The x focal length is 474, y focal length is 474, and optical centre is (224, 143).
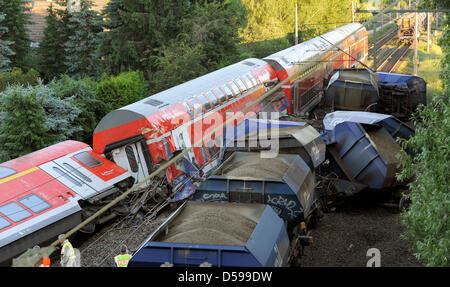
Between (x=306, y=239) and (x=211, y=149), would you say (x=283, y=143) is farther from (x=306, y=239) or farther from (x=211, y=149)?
(x=211, y=149)

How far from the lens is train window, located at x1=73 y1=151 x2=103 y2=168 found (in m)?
14.9

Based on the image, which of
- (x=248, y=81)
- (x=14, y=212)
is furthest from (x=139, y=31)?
(x=14, y=212)

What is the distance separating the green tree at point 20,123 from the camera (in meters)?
18.4

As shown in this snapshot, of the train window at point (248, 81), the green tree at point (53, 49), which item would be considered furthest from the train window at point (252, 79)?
the green tree at point (53, 49)

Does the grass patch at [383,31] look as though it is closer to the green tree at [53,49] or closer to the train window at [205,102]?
the green tree at [53,49]

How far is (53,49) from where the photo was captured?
37.8m

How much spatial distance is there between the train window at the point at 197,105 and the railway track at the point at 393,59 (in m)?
30.0

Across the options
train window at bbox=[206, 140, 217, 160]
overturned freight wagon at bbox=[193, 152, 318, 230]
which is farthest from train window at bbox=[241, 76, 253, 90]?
overturned freight wagon at bbox=[193, 152, 318, 230]

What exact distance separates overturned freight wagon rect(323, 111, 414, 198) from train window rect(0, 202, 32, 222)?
933 cm

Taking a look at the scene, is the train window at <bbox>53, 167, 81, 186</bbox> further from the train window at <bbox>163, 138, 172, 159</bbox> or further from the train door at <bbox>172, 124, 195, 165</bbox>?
the train door at <bbox>172, 124, 195, 165</bbox>

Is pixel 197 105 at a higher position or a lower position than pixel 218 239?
higher

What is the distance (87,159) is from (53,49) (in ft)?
84.6

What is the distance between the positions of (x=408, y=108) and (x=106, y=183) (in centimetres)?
1593

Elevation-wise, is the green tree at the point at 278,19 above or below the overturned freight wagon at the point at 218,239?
above
